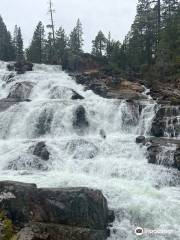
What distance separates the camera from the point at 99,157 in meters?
25.5

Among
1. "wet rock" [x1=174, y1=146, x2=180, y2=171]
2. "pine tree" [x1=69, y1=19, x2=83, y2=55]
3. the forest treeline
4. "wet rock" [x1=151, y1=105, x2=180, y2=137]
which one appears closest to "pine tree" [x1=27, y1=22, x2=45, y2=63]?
the forest treeline

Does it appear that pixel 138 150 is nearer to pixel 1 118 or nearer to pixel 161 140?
pixel 161 140

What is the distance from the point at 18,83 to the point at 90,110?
1188cm

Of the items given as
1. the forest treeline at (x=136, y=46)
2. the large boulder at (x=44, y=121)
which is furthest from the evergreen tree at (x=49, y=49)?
the large boulder at (x=44, y=121)

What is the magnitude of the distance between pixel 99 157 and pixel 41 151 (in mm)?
3617

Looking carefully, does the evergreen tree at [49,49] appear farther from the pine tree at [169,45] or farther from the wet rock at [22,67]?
the pine tree at [169,45]

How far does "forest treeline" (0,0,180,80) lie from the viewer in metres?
47.4

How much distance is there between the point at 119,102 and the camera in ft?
111

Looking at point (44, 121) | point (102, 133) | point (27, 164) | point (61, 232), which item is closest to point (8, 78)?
point (44, 121)

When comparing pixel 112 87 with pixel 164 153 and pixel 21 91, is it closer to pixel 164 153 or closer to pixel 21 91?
pixel 21 91

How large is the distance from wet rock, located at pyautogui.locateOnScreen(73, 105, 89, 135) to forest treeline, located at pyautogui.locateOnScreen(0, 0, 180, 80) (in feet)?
50.2

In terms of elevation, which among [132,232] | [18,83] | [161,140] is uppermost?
[18,83]

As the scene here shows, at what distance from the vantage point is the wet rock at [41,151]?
25047mm

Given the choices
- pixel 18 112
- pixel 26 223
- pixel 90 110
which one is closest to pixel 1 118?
pixel 18 112
